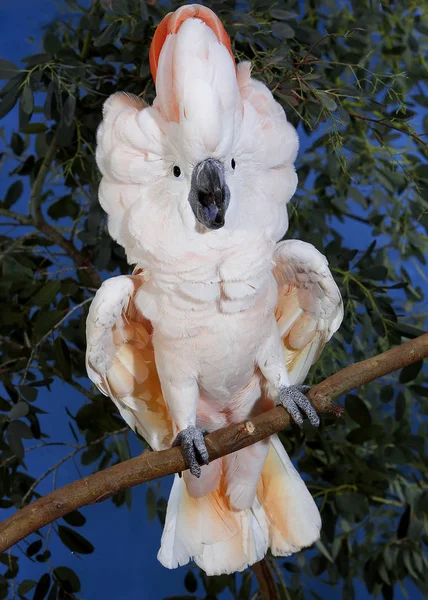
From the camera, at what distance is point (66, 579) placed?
1.46m

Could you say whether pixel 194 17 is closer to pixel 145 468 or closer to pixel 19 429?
pixel 145 468

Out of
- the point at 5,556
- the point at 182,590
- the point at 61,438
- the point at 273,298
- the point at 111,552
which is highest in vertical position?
the point at 273,298

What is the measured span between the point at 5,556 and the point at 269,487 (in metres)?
0.60

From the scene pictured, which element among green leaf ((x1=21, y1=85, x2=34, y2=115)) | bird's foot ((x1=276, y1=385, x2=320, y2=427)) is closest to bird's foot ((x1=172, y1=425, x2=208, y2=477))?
bird's foot ((x1=276, y1=385, x2=320, y2=427))

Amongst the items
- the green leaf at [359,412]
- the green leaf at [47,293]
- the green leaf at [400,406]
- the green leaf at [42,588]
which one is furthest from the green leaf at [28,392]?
the green leaf at [400,406]

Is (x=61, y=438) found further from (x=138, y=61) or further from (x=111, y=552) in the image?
(x=138, y=61)

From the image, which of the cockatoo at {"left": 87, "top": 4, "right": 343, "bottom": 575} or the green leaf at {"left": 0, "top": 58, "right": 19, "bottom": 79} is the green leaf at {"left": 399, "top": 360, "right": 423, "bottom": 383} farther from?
the green leaf at {"left": 0, "top": 58, "right": 19, "bottom": 79}

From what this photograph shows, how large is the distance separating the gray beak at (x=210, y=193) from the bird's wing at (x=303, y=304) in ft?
0.60

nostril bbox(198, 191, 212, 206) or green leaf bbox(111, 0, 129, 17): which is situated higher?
green leaf bbox(111, 0, 129, 17)

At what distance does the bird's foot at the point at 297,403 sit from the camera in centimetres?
98

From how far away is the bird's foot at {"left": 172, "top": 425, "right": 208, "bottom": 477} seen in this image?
966mm

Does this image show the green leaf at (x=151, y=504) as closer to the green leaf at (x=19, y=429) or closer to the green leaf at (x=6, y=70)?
the green leaf at (x=19, y=429)

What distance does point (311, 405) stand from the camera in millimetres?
987

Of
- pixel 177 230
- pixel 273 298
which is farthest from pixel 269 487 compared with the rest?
pixel 177 230
